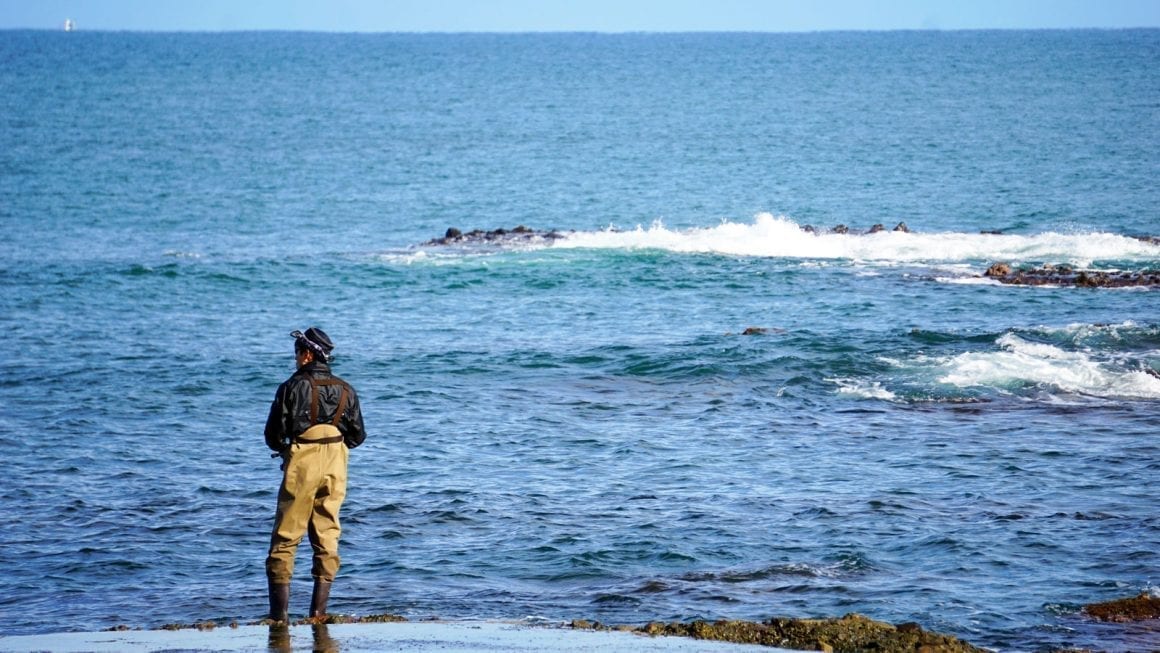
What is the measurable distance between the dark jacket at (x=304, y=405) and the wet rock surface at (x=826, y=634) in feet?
9.46

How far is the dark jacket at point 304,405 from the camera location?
11789 millimetres

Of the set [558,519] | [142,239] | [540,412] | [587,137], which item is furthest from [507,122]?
[558,519]

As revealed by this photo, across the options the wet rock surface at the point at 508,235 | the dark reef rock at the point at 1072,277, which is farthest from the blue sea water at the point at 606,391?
the dark reef rock at the point at 1072,277

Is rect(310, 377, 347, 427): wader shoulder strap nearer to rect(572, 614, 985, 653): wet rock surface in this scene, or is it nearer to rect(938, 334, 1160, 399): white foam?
rect(572, 614, 985, 653): wet rock surface

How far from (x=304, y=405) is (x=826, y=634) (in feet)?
14.0

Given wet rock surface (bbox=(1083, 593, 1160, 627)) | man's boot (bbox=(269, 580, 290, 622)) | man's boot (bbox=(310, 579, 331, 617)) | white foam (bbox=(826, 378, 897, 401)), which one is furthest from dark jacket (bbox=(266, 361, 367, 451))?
white foam (bbox=(826, 378, 897, 401))

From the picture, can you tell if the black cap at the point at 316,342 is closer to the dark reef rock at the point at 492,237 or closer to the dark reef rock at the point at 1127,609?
the dark reef rock at the point at 1127,609

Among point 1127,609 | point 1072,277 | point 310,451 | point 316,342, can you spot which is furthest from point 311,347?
point 1072,277

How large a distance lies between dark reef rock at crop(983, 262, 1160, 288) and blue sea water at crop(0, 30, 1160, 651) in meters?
0.81

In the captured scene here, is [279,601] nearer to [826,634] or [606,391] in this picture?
[826,634]

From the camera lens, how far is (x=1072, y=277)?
111ft

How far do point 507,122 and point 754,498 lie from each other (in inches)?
3240

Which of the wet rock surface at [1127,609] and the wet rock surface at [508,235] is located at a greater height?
the wet rock surface at [508,235]

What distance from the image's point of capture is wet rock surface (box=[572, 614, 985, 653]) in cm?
1111
